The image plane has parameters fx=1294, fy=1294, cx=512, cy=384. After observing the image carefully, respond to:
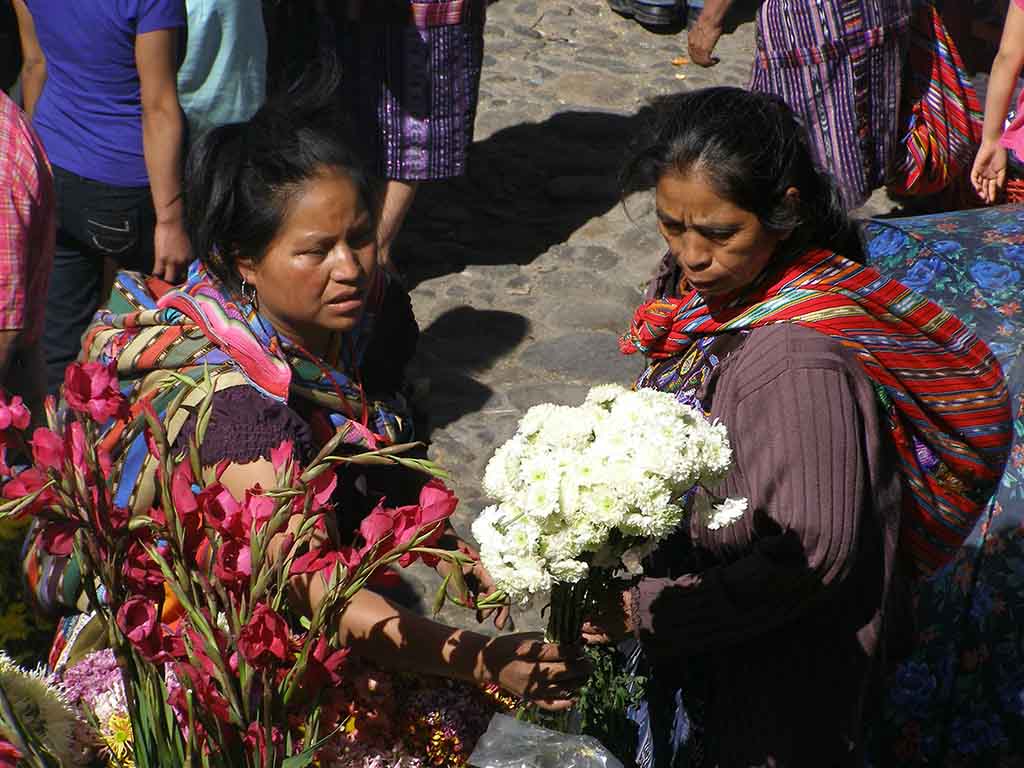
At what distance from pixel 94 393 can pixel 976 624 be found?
2491 millimetres

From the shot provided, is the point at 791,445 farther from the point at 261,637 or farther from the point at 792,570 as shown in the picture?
the point at 261,637

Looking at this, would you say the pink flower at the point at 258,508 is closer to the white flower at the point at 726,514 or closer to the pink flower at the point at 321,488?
the pink flower at the point at 321,488

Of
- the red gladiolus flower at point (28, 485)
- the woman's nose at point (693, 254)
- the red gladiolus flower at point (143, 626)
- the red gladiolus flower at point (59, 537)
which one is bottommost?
the woman's nose at point (693, 254)

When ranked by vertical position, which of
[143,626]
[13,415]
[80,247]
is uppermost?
[13,415]

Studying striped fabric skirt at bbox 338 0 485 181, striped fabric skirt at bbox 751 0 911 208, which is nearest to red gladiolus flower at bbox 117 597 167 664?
striped fabric skirt at bbox 751 0 911 208

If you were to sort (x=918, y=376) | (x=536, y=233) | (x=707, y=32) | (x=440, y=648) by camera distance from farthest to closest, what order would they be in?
1. (x=707, y=32)
2. (x=536, y=233)
3. (x=918, y=376)
4. (x=440, y=648)

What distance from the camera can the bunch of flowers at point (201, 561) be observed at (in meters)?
1.54

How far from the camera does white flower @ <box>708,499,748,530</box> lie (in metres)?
1.91

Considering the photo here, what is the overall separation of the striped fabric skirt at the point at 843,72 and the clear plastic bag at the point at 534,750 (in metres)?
3.47

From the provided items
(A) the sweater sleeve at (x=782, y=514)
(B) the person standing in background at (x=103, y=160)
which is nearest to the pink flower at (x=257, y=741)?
(A) the sweater sleeve at (x=782, y=514)

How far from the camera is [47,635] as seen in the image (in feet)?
8.14

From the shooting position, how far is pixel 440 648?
7.13 feet

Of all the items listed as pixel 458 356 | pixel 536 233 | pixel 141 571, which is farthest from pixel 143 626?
pixel 536 233

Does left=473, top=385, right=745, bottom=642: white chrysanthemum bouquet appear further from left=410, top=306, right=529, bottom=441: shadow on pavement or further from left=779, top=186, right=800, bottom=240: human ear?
left=410, top=306, right=529, bottom=441: shadow on pavement
